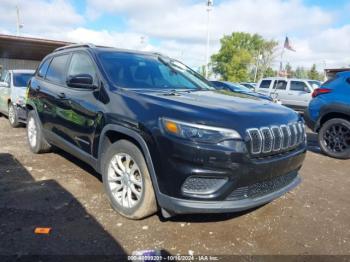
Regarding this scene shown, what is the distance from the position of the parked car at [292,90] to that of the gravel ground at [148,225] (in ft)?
37.5

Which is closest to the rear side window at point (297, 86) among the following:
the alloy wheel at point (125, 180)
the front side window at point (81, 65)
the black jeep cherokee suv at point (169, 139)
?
the black jeep cherokee suv at point (169, 139)

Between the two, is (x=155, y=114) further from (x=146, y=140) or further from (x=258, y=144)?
(x=258, y=144)

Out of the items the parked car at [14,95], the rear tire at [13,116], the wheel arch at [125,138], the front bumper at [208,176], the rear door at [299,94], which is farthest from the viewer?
the rear door at [299,94]

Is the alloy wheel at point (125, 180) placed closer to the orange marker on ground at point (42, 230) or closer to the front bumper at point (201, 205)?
the front bumper at point (201, 205)

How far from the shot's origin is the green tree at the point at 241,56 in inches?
2573

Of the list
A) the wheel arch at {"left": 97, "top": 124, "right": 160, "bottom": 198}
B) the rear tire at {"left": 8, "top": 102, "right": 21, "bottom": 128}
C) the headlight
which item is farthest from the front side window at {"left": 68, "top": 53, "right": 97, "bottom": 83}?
the rear tire at {"left": 8, "top": 102, "right": 21, "bottom": 128}

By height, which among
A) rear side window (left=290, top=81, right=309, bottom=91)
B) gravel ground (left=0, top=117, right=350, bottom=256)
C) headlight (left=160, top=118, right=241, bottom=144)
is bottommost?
gravel ground (left=0, top=117, right=350, bottom=256)

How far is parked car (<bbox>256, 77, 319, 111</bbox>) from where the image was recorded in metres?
15.7

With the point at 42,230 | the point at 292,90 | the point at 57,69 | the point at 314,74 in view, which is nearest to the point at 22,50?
the point at 292,90

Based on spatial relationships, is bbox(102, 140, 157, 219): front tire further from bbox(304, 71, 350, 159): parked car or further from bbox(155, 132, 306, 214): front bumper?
bbox(304, 71, 350, 159): parked car

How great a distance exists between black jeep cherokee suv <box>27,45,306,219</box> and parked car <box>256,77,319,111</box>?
12.3m

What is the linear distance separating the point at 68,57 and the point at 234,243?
11.4 feet

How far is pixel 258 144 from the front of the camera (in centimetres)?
308

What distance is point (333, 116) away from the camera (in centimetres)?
700
